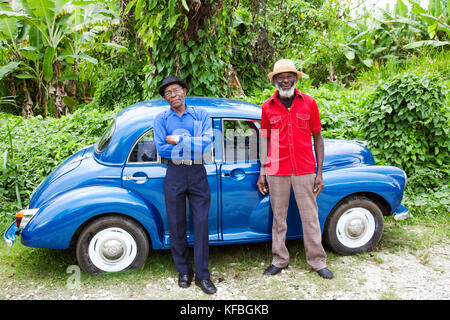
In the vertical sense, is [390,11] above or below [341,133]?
above

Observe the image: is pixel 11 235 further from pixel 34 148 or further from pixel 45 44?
pixel 45 44

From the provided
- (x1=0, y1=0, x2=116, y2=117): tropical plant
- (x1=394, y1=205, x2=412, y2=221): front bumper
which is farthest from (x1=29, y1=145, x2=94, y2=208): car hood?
(x1=0, y1=0, x2=116, y2=117): tropical plant

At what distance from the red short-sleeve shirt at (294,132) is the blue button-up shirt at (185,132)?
0.65 metres

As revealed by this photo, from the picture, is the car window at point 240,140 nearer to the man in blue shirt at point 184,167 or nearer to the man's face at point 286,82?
the man in blue shirt at point 184,167

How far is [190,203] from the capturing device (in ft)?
11.3

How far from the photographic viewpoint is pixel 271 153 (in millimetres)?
3652

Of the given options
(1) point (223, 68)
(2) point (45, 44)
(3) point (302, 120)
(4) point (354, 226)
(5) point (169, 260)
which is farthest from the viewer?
(2) point (45, 44)

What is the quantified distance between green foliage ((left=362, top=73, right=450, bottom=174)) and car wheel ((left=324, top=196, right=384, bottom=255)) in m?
1.84

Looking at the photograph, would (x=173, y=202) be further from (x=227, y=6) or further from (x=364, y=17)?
(x=364, y=17)

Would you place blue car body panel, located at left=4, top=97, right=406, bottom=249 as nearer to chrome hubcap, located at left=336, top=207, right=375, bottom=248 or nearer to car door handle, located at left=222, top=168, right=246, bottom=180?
car door handle, located at left=222, top=168, right=246, bottom=180

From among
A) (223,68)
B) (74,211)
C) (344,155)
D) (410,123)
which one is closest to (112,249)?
(74,211)

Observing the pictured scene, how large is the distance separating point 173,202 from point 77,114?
13.7 feet

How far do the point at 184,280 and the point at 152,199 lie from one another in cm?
82
